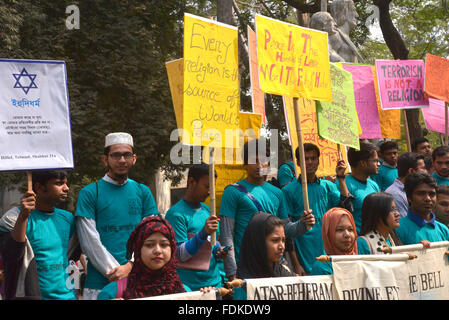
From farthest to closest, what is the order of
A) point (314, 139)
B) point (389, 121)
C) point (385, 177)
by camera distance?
point (389, 121) → point (385, 177) → point (314, 139)

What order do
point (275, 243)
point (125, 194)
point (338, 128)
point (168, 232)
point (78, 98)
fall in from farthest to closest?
1. point (78, 98)
2. point (338, 128)
3. point (125, 194)
4. point (275, 243)
5. point (168, 232)

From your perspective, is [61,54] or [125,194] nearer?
[125,194]

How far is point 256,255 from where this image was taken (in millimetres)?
4180

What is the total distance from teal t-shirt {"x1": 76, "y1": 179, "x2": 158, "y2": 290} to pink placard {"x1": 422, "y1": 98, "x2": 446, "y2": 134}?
17.0ft

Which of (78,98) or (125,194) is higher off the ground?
(78,98)

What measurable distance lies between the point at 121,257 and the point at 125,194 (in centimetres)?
45

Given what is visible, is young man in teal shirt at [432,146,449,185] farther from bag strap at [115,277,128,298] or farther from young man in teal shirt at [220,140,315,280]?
bag strap at [115,277,128,298]

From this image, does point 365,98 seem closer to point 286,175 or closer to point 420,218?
point 286,175

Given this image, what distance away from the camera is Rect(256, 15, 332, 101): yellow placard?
5.37 m

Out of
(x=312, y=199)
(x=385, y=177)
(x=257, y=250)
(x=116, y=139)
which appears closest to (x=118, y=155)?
(x=116, y=139)

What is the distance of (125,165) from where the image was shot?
189 inches

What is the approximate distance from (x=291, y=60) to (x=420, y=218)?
1.69 metres
